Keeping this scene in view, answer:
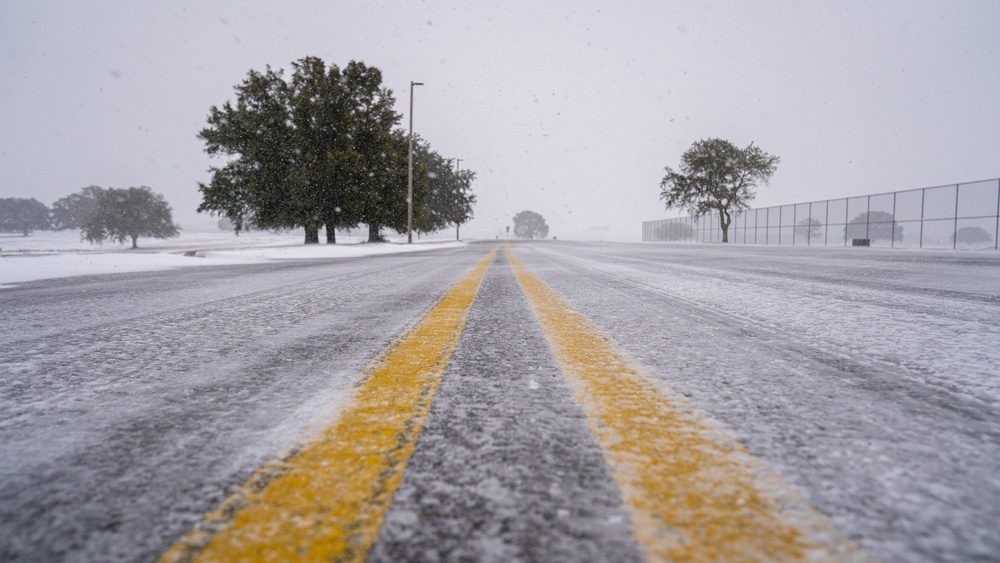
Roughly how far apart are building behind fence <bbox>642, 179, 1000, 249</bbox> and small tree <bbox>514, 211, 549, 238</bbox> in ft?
361

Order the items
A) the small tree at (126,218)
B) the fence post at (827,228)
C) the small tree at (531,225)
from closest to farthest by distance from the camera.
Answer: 1. the fence post at (827,228)
2. the small tree at (126,218)
3. the small tree at (531,225)

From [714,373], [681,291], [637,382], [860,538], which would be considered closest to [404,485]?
[860,538]

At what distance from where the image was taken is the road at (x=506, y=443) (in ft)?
2.47

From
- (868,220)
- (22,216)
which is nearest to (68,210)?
(22,216)

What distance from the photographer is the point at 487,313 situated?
3.26 meters

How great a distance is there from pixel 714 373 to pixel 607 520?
1.11 metres

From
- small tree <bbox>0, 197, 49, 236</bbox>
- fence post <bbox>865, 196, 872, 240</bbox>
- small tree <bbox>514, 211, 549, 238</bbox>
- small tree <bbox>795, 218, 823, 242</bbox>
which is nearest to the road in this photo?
fence post <bbox>865, 196, 872, 240</bbox>

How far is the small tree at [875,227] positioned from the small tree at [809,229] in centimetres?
360

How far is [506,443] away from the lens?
111cm

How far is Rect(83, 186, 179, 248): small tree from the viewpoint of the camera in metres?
61.0

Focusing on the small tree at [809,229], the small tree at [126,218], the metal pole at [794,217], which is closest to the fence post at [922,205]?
the small tree at [809,229]

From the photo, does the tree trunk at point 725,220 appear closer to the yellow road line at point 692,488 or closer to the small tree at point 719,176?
the small tree at point 719,176

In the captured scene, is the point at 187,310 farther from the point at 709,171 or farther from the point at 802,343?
the point at 709,171

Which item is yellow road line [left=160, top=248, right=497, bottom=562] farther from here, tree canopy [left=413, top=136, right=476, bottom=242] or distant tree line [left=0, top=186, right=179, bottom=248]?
distant tree line [left=0, top=186, right=179, bottom=248]
